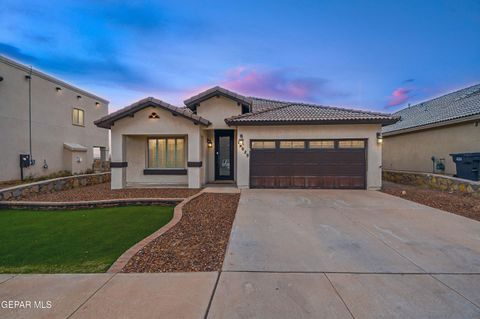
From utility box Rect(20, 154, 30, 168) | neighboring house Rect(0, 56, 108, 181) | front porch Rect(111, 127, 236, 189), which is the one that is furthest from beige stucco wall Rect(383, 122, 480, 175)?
utility box Rect(20, 154, 30, 168)

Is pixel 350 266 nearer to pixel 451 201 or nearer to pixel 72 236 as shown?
pixel 72 236

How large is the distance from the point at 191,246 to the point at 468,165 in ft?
40.8

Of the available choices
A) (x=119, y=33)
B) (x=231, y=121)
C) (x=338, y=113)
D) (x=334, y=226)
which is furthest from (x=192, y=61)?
(x=334, y=226)

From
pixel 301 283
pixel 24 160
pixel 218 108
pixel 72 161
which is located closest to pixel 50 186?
pixel 24 160

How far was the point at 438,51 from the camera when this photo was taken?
1400 cm

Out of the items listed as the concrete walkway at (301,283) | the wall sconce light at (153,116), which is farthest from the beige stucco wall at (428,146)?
the wall sconce light at (153,116)

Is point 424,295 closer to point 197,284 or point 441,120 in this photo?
point 197,284

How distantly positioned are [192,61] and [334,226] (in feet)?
45.9

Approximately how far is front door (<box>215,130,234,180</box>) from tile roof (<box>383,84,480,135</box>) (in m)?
10.7

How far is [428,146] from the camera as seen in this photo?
45.3ft

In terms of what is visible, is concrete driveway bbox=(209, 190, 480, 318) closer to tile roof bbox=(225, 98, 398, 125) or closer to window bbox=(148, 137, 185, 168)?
tile roof bbox=(225, 98, 398, 125)

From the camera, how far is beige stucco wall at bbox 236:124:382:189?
10.9 meters

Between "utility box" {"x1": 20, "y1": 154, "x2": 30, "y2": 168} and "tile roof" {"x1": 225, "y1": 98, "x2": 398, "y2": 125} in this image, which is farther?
"utility box" {"x1": 20, "y1": 154, "x2": 30, "y2": 168}

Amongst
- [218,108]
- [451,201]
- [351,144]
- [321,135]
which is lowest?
[451,201]
